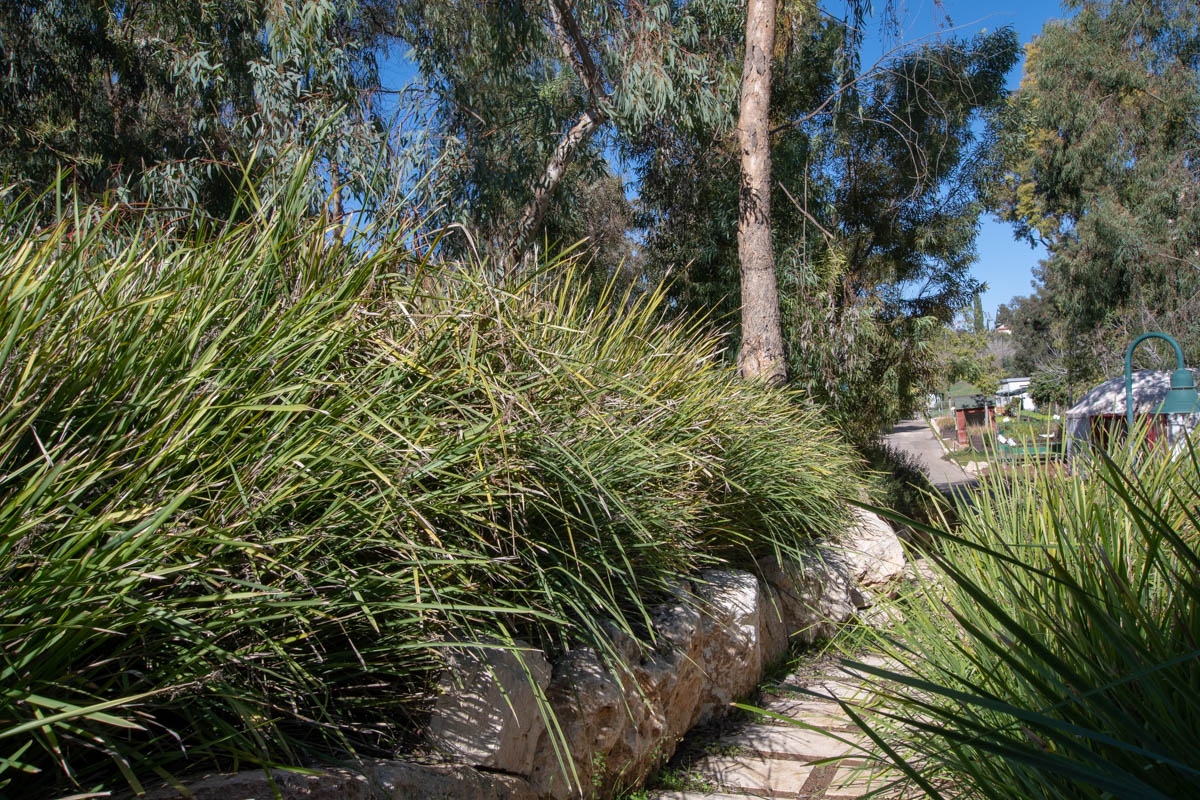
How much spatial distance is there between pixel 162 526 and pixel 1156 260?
2264 cm

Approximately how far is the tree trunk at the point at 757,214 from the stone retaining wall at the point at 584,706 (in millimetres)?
3336

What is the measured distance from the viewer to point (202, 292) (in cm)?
236

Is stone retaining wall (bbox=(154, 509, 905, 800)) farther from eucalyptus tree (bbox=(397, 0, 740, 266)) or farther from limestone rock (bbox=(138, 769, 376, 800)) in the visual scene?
eucalyptus tree (bbox=(397, 0, 740, 266))

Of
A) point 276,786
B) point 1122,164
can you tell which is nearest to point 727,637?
point 276,786

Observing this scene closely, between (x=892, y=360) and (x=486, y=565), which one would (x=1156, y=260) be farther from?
(x=486, y=565)

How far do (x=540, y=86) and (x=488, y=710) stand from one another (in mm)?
9797

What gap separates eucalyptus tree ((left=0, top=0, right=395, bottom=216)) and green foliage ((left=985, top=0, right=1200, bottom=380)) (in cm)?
1647

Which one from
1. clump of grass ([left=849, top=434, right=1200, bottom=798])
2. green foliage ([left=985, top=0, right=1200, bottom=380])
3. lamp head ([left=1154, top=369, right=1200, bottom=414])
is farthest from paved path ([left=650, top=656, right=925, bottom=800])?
green foliage ([left=985, top=0, right=1200, bottom=380])

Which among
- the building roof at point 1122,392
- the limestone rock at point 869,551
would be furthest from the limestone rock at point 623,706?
the building roof at point 1122,392

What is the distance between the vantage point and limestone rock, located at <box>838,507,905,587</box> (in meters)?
5.86

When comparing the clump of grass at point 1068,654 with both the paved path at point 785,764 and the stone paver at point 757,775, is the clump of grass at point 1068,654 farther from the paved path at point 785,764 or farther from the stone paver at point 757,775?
the stone paver at point 757,775

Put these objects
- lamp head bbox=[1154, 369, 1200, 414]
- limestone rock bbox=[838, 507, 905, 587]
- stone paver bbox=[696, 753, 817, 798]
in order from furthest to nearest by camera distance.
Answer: limestone rock bbox=[838, 507, 905, 587] → lamp head bbox=[1154, 369, 1200, 414] → stone paver bbox=[696, 753, 817, 798]

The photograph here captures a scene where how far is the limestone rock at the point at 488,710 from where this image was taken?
2.36 metres

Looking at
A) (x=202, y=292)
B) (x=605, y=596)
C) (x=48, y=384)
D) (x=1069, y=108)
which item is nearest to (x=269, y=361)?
(x=202, y=292)
